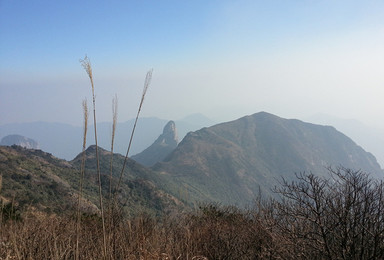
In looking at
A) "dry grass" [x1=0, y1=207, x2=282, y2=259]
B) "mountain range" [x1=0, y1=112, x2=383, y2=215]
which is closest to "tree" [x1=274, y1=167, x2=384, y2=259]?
"dry grass" [x1=0, y1=207, x2=282, y2=259]

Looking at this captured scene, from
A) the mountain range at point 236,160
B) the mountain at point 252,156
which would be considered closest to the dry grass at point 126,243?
the mountain range at point 236,160

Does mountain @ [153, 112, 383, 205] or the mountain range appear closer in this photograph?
the mountain range

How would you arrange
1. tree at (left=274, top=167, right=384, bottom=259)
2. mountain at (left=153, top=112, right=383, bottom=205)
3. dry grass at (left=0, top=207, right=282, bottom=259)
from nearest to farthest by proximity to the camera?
dry grass at (left=0, top=207, right=282, bottom=259), tree at (left=274, top=167, right=384, bottom=259), mountain at (left=153, top=112, right=383, bottom=205)

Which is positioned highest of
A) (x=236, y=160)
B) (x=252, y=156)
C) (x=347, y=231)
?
(x=347, y=231)

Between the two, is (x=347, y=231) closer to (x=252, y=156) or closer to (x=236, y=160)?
(x=236, y=160)

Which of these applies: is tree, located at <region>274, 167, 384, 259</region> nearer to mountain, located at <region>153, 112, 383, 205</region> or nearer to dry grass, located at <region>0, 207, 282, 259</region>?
dry grass, located at <region>0, 207, 282, 259</region>

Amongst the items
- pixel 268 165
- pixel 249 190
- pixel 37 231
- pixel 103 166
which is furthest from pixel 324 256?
pixel 268 165

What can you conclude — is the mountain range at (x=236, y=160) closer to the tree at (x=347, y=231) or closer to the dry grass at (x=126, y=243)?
the dry grass at (x=126, y=243)

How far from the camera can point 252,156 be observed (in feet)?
484

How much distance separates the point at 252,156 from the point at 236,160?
15.7 meters

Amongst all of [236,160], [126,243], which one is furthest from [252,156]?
[126,243]

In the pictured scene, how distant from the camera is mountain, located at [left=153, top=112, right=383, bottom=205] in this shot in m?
114

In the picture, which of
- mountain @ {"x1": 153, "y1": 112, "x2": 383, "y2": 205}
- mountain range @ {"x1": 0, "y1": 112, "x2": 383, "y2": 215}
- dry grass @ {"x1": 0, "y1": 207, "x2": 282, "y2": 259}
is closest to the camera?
dry grass @ {"x1": 0, "y1": 207, "x2": 282, "y2": 259}

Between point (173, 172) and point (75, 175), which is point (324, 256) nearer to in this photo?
point (75, 175)
